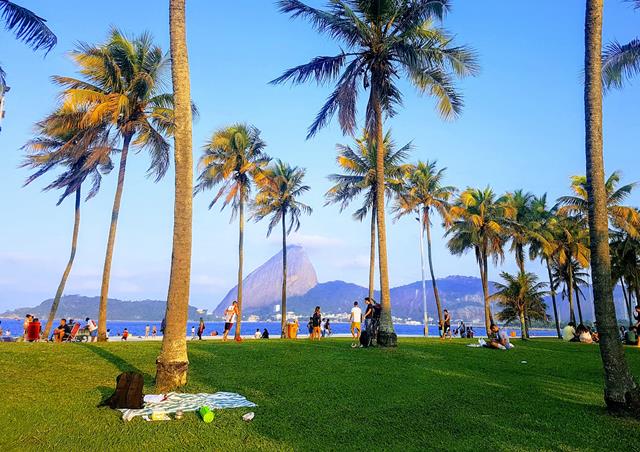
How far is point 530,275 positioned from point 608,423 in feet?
146

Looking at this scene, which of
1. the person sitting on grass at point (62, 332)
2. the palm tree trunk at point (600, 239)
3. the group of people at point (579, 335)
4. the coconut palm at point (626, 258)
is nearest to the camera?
the palm tree trunk at point (600, 239)

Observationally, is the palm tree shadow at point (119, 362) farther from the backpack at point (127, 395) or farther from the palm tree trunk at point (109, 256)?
the palm tree trunk at point (109, 256)

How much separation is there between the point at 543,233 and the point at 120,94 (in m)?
40.0

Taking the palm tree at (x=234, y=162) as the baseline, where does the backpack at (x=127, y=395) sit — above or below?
below

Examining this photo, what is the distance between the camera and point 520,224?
1662 inches

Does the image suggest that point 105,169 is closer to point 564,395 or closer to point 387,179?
point 387,179

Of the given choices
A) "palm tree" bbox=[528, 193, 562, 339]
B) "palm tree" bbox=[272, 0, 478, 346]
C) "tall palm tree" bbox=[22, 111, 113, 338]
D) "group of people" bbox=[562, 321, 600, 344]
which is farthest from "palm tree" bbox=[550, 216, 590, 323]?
"tall palm tree" bbox=[22, 111, 113, 338]

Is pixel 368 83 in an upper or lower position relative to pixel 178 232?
upper

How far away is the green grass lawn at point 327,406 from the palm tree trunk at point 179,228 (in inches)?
20.2

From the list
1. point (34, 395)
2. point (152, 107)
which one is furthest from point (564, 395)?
A: point (152, 107)

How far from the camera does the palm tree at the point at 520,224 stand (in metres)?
43.2

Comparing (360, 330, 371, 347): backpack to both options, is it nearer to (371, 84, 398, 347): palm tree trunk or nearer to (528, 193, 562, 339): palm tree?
(371, 84, 398, 347): palm tree trunk

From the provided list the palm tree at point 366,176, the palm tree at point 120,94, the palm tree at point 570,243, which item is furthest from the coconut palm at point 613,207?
the palm tree at point 120,94

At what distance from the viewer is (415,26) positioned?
58.3ft
